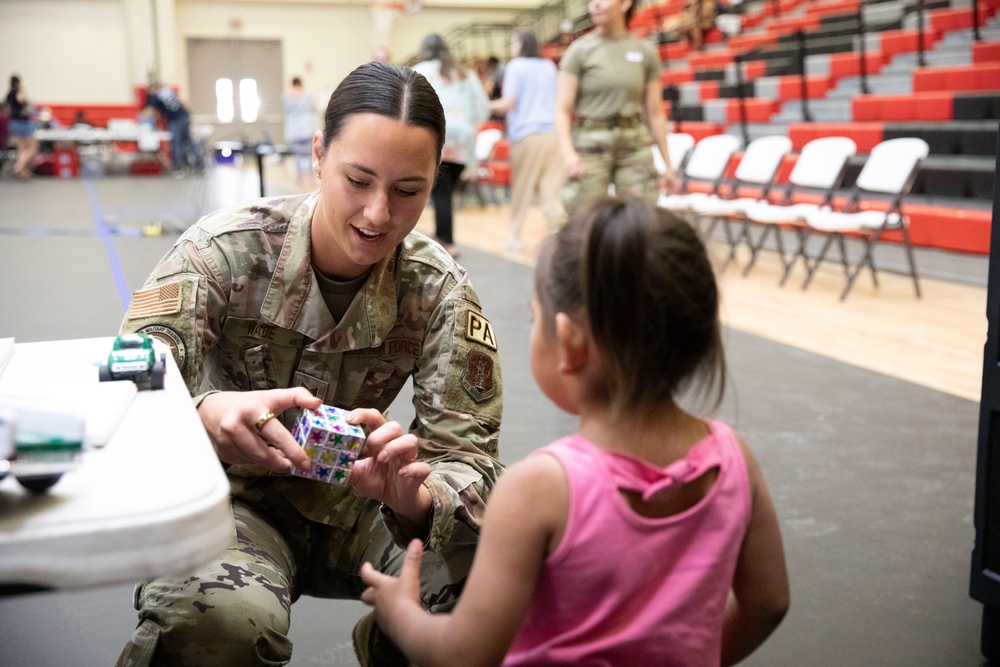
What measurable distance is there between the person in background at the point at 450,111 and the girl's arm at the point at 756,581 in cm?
577

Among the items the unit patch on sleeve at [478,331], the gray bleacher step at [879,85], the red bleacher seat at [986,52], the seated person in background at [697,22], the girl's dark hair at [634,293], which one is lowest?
the unit patch on sleeve at [478,331]

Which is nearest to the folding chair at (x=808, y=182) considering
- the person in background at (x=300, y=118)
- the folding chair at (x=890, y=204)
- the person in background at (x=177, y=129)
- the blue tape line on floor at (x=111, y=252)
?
the folding chair at (x=890, y=204)

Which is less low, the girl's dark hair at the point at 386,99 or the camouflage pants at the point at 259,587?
the girl's dark hair at the point at 386,99

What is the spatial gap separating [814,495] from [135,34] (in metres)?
19.3

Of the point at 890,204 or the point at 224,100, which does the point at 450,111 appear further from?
the point at 224,100

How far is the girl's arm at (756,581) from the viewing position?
1.08 m

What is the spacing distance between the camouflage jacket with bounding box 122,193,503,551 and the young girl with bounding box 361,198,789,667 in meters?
0.46

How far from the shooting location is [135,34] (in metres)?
19.3

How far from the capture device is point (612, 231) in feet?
3.14

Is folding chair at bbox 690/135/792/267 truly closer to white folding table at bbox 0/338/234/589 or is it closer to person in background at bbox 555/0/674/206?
person in background at bbox 555/0/674/206

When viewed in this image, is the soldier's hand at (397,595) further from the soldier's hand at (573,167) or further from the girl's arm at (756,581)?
the soldier's hand at (573,167)

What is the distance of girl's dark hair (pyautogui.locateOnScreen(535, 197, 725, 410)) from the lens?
955 mm

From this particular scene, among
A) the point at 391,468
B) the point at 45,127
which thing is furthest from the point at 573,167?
the point at 45,127

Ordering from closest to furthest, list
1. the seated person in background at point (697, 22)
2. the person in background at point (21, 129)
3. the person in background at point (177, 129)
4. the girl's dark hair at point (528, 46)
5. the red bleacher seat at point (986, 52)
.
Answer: the girl's dark hair at point (528, 46) < the red bleacher seat at point (986, 52) < the person in background at point (21, 129) < the seated person in background at point (697, 22) < the person in background at point (177, 129)
